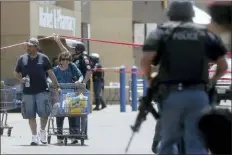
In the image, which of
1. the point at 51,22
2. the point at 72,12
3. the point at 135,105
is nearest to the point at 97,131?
the point at 135,105

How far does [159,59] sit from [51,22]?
1746 cm

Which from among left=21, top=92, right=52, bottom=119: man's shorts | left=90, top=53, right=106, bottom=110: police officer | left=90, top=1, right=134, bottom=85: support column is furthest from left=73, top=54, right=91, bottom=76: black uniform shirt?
left=90, top=1, right=134, bottom=85: support column

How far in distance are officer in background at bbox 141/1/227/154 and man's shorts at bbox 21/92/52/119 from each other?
4.71m

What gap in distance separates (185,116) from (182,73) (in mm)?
417

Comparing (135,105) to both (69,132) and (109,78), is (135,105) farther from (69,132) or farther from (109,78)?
(69,132)

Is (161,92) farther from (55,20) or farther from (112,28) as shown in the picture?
(112,28)

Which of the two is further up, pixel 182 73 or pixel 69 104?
pixel 182 73

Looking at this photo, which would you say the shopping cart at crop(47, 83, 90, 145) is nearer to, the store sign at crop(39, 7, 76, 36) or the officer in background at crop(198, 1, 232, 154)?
the officer in background at crop(198, 1, 232, 154)

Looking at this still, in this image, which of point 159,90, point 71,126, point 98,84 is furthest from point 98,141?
point 98,84

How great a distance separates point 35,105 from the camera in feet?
37.7

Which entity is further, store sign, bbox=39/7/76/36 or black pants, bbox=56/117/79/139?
store sign, bbox=39/7/76/36

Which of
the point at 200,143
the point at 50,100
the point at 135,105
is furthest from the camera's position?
the point at 135,105

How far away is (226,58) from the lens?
7.23m

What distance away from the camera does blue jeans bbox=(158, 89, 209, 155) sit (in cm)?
686
